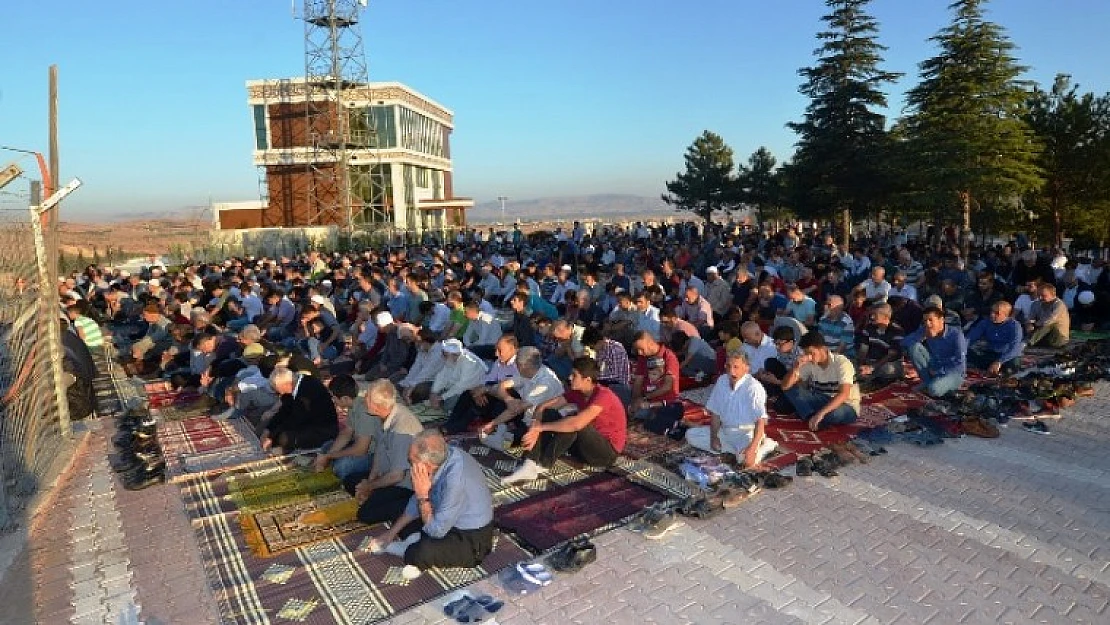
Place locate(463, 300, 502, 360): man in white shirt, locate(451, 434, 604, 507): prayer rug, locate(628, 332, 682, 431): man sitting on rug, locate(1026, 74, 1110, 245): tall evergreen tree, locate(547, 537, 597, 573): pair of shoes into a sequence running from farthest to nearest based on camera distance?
locate(1026, 74, 1110, 245): tall evergreen tree
locate(463, 300, 502, 360): man in white shirt
locate(628, 332, 682, 431): man sitting on rug
locate(451, 434, 604, 507): prayer rug
locate(547, 537, 597, 573): pair of shoes

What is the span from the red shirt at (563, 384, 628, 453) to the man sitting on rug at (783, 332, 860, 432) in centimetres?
200

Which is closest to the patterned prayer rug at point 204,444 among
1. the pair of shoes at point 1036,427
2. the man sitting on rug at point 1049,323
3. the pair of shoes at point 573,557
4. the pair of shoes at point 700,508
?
the pair of shoes at point 573,557

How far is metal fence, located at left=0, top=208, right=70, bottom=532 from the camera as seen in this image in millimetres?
6176

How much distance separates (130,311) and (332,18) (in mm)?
27153

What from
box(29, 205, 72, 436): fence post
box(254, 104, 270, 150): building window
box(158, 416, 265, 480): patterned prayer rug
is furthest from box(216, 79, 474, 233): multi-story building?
box(29, 205, 72, 436): fence post

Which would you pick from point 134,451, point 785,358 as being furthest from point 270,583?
point 785,358

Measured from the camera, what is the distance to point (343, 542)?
5.05 metres

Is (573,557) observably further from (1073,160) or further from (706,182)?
(706,182)

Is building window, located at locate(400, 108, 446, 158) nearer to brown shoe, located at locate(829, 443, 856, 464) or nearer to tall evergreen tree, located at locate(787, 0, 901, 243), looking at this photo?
tall evergreen tree, located at locate(787, 0, 901, 243)

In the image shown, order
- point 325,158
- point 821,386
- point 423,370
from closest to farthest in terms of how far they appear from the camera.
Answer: point 821,386 < point 423,370 < point 325,158

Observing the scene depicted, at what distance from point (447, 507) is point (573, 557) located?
2.87 feet

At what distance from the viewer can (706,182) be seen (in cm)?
4519

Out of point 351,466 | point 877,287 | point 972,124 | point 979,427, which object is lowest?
point 979,427

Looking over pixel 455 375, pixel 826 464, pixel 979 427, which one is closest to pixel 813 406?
pixel 826 464
